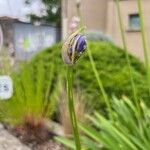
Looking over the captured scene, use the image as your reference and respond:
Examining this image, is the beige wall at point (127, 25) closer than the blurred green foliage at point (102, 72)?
No

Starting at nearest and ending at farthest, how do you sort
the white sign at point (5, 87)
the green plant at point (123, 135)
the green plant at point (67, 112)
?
the white sign at point (5, 87), the green plant at point (123, 135), the green plant at point (67, 112)

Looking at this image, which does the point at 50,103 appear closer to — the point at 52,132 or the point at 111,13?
the point at 52,132

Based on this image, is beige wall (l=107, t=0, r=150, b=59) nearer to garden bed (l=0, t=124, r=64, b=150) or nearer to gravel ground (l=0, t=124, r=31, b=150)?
garden bed (l=0, t=124, r=64, b=150)

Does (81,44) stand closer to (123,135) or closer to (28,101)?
(123,135)

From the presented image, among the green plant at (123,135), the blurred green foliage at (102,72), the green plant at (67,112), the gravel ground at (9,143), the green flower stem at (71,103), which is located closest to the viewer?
the green flower stem at (71,103)

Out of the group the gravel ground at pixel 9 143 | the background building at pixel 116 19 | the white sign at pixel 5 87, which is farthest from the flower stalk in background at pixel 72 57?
the background building at pixel 116 19

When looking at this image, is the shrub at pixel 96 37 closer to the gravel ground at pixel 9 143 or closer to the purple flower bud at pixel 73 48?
the gravel ground at pixel 9 143

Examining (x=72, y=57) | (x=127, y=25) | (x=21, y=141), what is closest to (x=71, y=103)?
(x=72, y=57)
